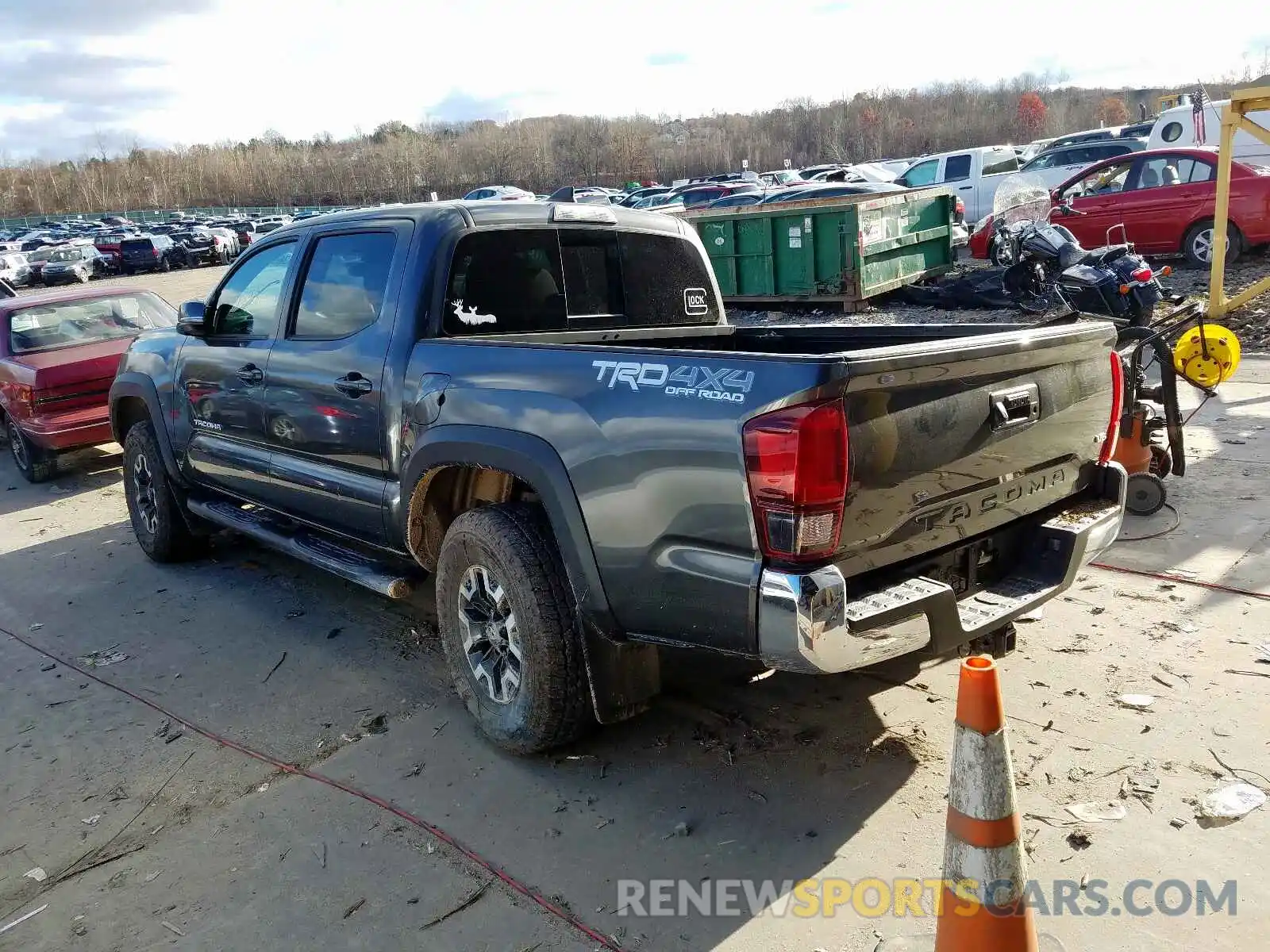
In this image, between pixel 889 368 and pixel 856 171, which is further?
pixel 856 171

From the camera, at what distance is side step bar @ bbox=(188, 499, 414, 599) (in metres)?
4.26

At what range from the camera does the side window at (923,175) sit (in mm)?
20984

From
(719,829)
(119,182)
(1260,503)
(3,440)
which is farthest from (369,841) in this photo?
(119,182)

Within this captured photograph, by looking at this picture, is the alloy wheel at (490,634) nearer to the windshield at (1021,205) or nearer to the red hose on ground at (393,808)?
the red hose on ground at (393,808)

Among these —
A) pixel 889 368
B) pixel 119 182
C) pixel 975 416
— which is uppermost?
pixel 119 182

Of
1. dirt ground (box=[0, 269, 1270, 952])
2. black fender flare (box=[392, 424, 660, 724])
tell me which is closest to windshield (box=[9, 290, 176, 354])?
dirt ground (box=[0, 269, 1270, 952])

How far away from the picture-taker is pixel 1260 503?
566cm

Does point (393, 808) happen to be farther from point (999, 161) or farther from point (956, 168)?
point (999, 161)

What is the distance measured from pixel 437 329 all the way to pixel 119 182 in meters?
111

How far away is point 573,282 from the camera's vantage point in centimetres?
446

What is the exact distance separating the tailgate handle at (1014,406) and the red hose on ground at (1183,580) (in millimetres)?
1564

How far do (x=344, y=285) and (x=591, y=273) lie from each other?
3.63 ft

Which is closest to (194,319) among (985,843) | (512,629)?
(512,629)

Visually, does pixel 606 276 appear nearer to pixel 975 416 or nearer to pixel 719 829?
pixel 975 416
